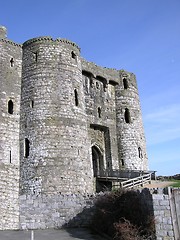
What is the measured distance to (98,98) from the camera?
95.6 feet

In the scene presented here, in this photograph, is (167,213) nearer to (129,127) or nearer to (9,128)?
(9,128)

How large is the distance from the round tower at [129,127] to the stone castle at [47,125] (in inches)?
34.2

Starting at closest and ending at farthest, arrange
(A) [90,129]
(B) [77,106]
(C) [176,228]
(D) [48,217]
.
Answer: (C) [176,228] < (D) [48,217] < (B) [77,106] < (A) [90,129]

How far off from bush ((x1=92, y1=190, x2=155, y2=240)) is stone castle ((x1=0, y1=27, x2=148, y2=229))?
6.56 metres

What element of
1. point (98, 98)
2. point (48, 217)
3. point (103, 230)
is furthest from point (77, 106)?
point (103, 230)

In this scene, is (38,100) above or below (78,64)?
below

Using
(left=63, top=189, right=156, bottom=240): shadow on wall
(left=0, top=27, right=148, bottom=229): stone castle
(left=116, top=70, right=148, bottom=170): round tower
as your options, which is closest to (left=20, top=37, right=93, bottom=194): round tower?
(left=0, top=27, right=148, bottom=229): stone castle

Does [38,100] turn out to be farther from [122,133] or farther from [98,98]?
[122,133]

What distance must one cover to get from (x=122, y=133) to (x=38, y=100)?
33.1 feet

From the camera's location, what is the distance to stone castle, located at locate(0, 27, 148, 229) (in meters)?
21.3

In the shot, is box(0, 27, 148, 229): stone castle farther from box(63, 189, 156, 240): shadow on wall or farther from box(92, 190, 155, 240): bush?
box(92, 190, 155, 240): bush

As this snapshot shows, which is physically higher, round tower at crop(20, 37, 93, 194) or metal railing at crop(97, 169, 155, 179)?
round tower at crop(20, 37, 93, 194)

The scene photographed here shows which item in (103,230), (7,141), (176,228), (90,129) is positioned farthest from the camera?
(90,129)

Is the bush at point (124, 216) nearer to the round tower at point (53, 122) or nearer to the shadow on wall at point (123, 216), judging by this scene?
the shadow on wall at point (123, 216)
